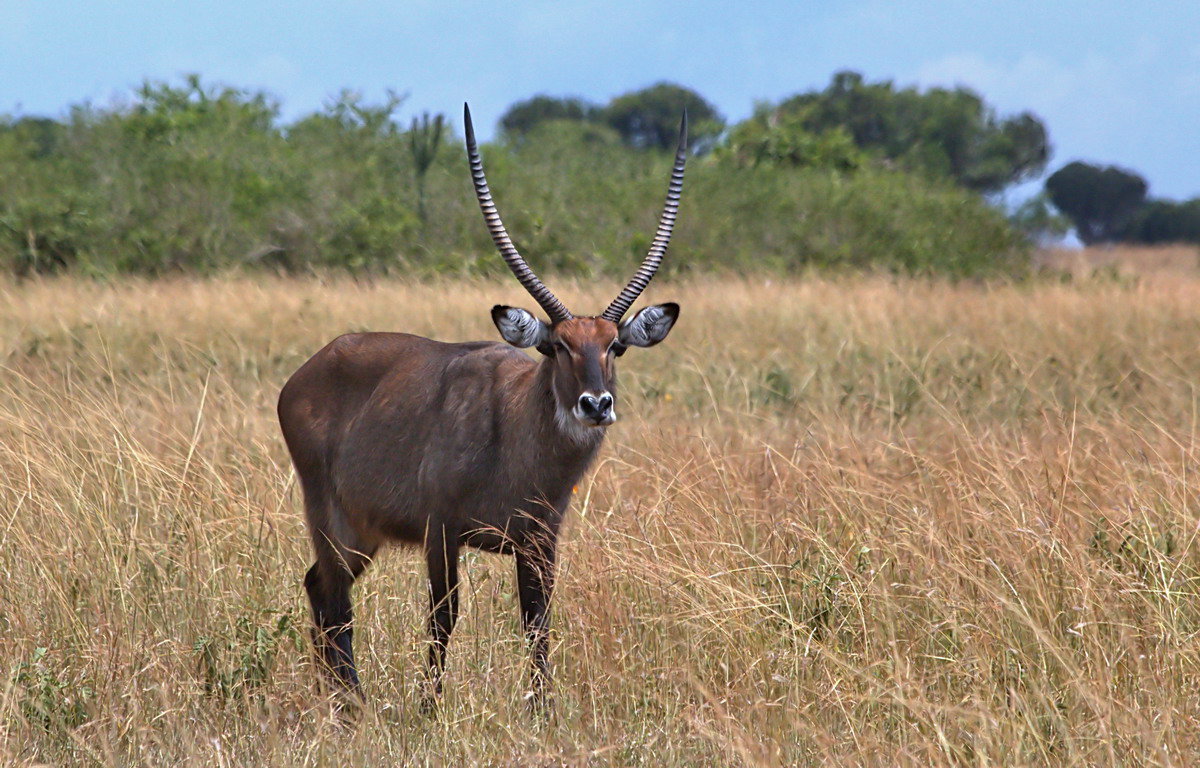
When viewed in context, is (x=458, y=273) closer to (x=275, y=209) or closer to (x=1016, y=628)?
(x=275, y=209)

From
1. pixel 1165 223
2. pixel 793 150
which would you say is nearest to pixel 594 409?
pixel 793 150

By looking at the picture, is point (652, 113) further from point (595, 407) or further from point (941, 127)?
point (595, 407)

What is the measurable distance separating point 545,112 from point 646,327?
198ft

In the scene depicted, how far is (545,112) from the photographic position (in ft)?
208

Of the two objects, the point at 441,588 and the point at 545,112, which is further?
the point at 545,112

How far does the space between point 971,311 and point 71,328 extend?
7047 millimetres

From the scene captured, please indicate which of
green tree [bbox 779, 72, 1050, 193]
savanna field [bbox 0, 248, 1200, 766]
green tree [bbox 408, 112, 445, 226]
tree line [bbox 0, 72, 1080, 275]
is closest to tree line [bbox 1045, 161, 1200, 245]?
green tree [bbox 779, 72, 1050, 193]

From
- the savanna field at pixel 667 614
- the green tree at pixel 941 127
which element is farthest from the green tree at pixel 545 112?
the savanna field at pixel 667 614

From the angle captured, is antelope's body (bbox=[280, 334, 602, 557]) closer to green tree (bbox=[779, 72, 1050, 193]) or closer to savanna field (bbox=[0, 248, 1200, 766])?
savanna field (bbox=[0, 248, 1200, 766])

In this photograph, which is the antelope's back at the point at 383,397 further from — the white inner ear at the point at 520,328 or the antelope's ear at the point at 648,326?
the antelope's ear at the point at 648,326

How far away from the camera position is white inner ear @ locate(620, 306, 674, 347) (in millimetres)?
4277

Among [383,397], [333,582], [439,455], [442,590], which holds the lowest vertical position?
[333,582]

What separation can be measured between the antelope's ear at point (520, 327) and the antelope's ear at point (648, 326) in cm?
24

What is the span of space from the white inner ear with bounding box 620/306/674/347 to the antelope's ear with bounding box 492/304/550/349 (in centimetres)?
25
